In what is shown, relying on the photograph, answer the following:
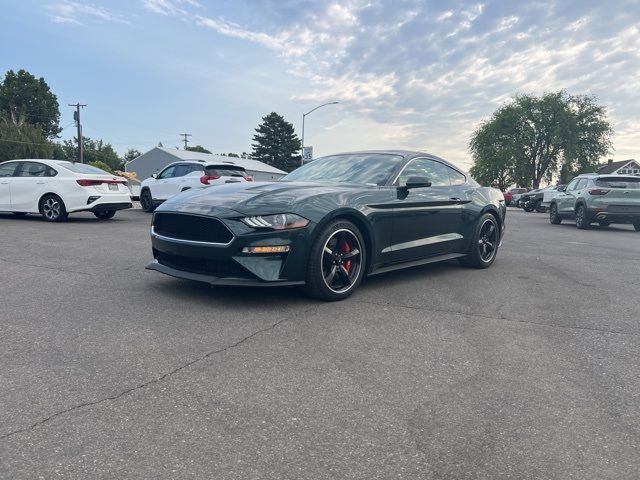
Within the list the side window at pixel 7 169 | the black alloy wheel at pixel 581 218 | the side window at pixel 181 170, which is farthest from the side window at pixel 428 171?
the black alloy wheel at pixel 581 218

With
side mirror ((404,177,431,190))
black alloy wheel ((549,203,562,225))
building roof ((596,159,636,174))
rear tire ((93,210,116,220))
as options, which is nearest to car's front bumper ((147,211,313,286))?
side mirror ((404,177,431,190))

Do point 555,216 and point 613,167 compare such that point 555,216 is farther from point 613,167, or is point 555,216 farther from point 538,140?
point 613,167

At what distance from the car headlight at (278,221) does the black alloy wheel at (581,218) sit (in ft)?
43.9

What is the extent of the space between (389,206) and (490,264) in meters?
2.54

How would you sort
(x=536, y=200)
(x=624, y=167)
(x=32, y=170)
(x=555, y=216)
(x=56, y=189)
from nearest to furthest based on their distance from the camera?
(x=56, y=189)
(x=32, y=170)
(x=555, y=216)
(x=536, y=200)
(x=624, y=167)

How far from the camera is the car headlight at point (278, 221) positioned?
423 cm

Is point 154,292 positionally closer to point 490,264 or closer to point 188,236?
point 188,236

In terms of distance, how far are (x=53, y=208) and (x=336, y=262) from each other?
9.35 metres

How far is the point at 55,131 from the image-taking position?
77.0 m

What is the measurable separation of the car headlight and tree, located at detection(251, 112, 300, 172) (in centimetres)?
8259

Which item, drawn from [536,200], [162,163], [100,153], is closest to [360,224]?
[536,200]

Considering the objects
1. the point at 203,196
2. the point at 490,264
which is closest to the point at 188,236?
the point at 203,196

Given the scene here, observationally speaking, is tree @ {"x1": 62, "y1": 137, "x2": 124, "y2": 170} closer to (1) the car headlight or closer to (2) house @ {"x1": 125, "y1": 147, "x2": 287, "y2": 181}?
(2) house @ {"x1": 125, "y1": 147, "x2": 287, "y2": 181}

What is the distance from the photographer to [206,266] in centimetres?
437
